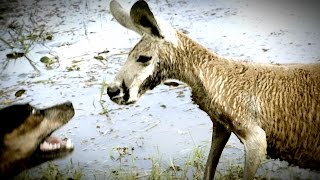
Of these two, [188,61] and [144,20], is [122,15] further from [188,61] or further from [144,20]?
[188,61]

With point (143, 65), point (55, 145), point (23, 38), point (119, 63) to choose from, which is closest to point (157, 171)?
point (55, 145)

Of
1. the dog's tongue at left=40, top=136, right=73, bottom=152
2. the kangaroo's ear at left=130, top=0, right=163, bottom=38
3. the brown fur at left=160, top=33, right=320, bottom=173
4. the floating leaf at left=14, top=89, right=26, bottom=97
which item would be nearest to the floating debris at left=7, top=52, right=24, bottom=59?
the floating leaf at left=14, top=89, right=26, bottom=97

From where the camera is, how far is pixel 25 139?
10.8ft

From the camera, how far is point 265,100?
124 inches

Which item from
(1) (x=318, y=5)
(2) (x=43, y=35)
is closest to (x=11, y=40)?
(2) (x=43, y=35)

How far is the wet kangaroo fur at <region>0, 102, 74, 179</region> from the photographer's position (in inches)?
126

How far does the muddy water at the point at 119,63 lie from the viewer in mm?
4273

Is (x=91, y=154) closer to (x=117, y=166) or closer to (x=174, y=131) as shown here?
(x=117, y=166)

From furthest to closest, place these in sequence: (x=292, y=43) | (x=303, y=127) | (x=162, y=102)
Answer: (x=292, y=43), (x=162, y=102), (x=303, y=127)

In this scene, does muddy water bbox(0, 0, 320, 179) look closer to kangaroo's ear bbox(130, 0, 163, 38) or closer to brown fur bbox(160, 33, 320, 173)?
brown fur bbox(160, 33, 320, 173)

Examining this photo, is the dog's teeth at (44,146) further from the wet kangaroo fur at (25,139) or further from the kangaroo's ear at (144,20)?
the kangaroo's ear at (144,20)

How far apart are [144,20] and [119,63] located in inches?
112

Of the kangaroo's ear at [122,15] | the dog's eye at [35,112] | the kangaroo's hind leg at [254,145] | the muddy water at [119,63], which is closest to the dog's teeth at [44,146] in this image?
the dog's eye at [35,112]

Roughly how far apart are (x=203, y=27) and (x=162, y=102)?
221 cm
